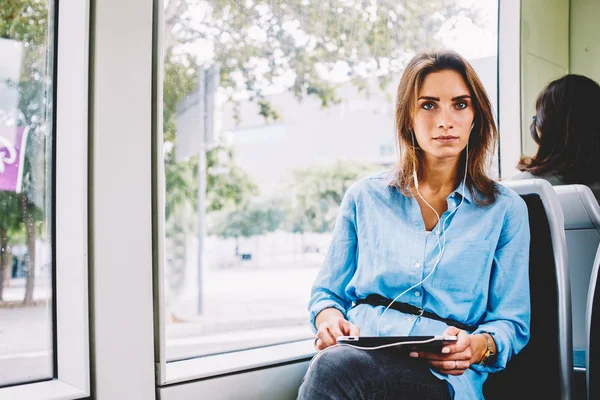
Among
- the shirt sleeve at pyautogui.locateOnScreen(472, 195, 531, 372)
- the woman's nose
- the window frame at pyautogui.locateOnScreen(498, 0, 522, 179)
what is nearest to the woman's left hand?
the shirt sleeve at pyautogui.locateOnScreen(472, 195, 531, 372)

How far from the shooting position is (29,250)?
1.40 metres

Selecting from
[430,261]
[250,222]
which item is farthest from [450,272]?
[250,222]

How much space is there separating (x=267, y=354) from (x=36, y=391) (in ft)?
2.21

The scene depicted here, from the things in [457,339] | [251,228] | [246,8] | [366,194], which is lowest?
[457,339]

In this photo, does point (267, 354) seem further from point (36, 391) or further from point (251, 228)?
point (36, 391)

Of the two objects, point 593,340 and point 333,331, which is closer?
point 333,331

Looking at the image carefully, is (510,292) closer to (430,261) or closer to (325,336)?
(430,261)

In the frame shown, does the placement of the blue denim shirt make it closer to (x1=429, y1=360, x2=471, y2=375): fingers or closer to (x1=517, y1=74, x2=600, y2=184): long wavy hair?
(x1=429, y1=360, x2=471, y2=375): fingers

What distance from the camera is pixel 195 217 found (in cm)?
176

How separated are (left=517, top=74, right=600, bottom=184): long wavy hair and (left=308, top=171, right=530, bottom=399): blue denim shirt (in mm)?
793

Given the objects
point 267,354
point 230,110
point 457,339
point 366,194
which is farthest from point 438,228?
point 230,110

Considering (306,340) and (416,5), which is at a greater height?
(416,5)

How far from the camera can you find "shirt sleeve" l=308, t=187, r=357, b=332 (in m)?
1.50

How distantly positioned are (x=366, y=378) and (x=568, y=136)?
1.42 m
